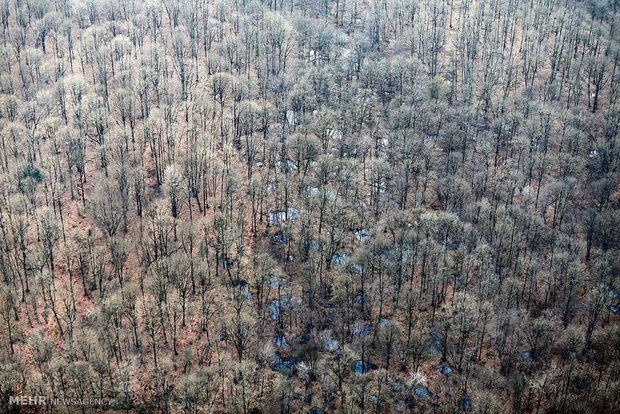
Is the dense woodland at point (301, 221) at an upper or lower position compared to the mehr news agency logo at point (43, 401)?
upper

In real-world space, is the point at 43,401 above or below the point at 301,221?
below

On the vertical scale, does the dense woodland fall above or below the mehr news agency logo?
above

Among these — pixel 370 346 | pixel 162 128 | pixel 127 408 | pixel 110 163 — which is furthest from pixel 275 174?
pixel 127 408

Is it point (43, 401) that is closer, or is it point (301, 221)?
point (43, 401)

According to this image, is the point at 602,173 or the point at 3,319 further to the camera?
the point at 602,173

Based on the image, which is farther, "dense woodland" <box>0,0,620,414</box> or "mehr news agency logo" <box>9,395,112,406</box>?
"dense woodland" <box>0,0,620,414</box>

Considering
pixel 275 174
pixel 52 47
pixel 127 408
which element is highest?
pixel 52 47

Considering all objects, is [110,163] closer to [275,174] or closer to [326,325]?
[275,174]

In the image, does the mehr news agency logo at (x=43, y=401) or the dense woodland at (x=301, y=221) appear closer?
the mehr news agency logo at (x=43, y=401)
